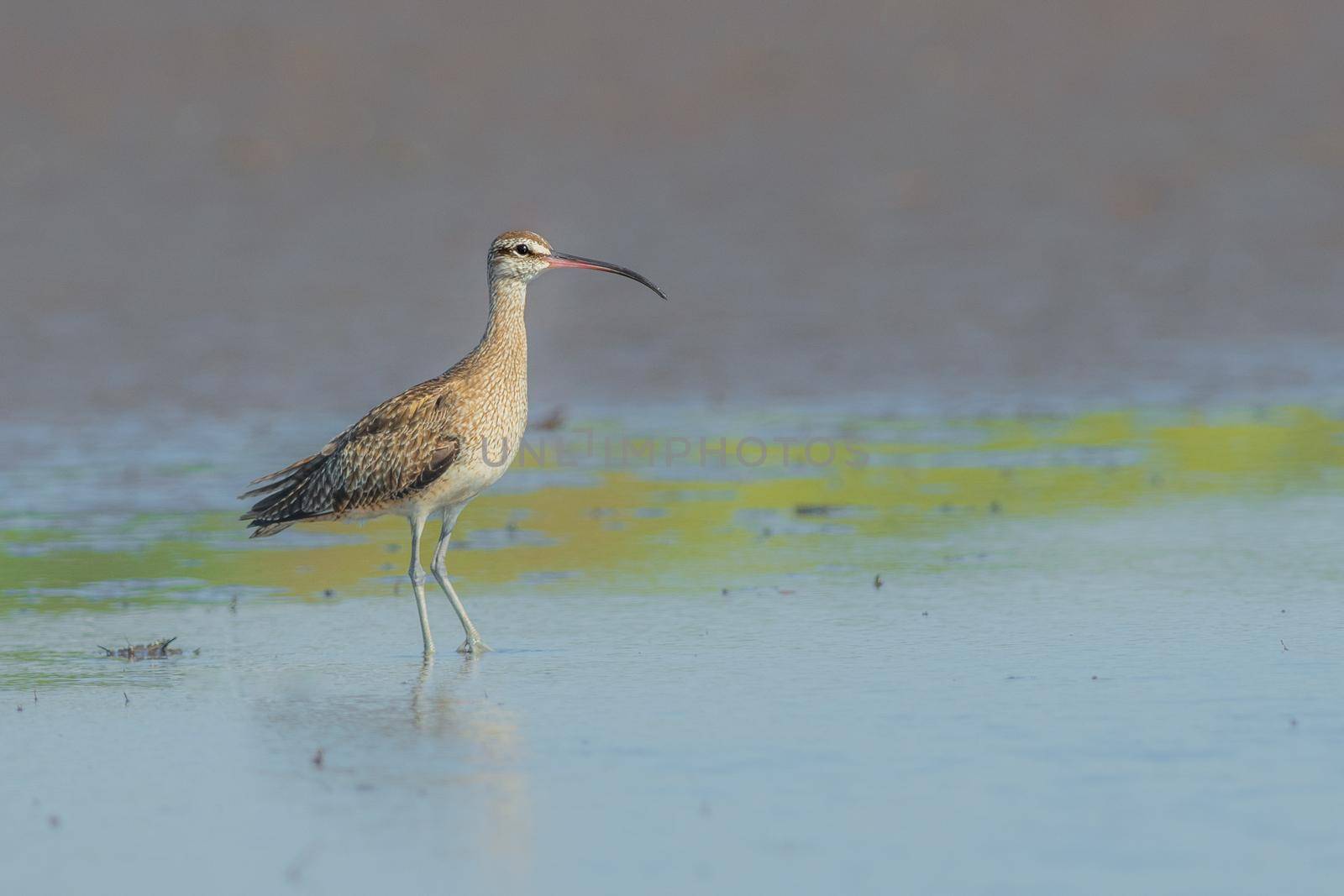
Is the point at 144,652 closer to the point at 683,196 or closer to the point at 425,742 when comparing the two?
the point at 425,742

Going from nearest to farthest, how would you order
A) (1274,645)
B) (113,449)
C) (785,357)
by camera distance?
(1274,645) → (113,449) → (785,357)

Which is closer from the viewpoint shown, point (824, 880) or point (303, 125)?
point (824, 880)

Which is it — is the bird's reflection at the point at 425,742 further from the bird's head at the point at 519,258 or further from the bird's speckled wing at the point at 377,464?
the bird's head at the point at 519,258

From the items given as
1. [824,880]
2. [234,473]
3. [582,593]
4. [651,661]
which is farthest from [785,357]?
[824,880]

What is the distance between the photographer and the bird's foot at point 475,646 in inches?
287

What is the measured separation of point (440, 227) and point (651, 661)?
1053 centimetres

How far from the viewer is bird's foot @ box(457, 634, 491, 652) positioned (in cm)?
729

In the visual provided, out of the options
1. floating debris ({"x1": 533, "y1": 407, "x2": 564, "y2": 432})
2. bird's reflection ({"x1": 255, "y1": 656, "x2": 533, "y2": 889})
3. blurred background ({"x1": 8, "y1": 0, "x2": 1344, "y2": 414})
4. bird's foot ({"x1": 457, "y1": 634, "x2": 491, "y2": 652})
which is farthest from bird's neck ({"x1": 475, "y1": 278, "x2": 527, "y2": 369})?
blurred background ({"x1": 8, "y1": 0, "x2": 1344, "y2": 414})

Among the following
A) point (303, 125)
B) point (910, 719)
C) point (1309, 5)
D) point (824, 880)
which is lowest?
point (824, 880)

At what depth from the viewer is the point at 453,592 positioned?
768 cm

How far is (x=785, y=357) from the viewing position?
583 inches

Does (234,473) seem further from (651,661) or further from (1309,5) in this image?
(1309,5)

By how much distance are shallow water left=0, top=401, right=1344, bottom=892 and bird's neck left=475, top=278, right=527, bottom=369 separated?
3.09 ft

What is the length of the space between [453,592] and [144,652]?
113 centimetres
